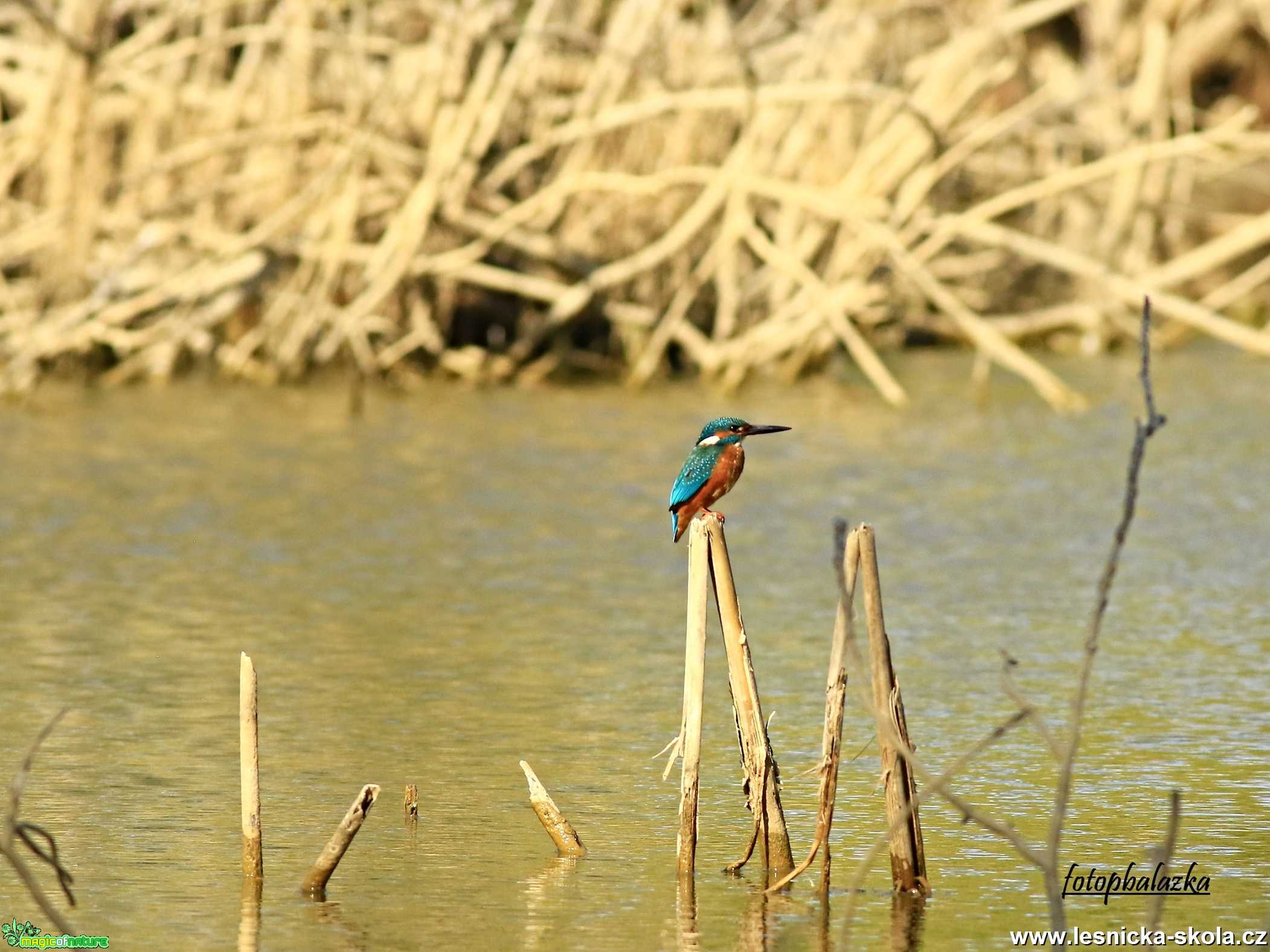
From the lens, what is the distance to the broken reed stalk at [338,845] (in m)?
4.43

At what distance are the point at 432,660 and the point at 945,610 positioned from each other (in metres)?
2.15

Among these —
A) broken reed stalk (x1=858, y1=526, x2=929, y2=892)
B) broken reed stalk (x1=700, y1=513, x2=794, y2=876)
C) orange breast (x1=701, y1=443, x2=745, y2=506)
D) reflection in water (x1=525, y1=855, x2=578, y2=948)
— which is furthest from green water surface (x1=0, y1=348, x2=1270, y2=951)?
orange breast (x1=701, y1=443, x2=745, y2=506)

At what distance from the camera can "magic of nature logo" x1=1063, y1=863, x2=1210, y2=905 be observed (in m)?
4.79

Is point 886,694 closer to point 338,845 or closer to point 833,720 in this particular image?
point 833,720

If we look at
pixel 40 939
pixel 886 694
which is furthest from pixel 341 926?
pixel 886 694

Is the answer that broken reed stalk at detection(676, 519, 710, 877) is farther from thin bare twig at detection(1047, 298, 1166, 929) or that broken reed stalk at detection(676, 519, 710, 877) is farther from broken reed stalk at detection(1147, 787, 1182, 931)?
broken reed stalk at detection(1147, 787, 1182, 931)

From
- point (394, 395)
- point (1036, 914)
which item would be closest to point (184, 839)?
point (1036, 914)

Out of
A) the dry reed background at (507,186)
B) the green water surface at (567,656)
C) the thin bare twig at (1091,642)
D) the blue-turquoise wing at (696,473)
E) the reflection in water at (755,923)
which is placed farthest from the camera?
the dry reed background at (507,186)

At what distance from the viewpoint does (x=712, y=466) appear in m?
5.21

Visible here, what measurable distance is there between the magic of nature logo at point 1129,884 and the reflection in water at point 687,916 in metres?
0.86

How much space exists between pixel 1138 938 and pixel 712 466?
153 centimetres

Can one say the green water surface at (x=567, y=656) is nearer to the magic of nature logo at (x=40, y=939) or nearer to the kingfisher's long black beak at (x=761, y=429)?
the magic of nature logo at (x=40, y=939)

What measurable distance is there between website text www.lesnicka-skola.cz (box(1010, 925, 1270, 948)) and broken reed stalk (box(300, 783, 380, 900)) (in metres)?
1.41

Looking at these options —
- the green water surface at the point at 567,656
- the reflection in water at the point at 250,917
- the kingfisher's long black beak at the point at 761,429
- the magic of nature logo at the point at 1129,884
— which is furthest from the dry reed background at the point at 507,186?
the reflection in water at the point at 250,917
